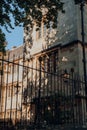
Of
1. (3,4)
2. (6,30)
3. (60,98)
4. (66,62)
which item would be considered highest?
(3,4)

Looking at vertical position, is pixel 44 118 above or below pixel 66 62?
below

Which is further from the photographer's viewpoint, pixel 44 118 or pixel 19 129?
pixel 44 118

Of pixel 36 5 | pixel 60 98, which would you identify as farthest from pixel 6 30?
pixel 60 98

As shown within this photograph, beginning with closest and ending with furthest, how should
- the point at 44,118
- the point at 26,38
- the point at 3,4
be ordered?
the point at 44,118 → the point at 3,4 → the point at 26,38

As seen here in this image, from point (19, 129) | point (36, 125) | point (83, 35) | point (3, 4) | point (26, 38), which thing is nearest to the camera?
point (19, 129)

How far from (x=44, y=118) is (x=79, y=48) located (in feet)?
40.1

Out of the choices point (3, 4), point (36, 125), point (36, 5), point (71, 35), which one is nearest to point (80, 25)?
point (71, 35)

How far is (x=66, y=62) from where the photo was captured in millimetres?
22406

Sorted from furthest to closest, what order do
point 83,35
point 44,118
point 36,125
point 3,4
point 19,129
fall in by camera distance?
point 83,35, point 3,4, point 44,118, point 36,125, point 19,129

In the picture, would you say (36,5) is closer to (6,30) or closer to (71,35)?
(6,30)

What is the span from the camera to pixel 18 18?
17562 millimetres

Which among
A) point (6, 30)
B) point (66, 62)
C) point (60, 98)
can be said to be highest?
point (6, 30)

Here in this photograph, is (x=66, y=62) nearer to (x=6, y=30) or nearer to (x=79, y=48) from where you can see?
(x=79, y=48)

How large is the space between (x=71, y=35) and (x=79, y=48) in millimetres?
1488
